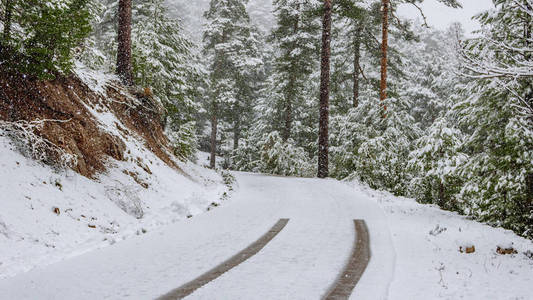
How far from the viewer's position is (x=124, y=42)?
11.7 m

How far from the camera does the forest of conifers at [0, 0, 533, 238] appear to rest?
7.29 metres

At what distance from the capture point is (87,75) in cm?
1082

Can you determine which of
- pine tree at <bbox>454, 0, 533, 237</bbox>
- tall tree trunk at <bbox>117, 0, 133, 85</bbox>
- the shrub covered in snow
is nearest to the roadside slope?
tall tree trunk at <bbox>117, 0, 133, 85</bbox>

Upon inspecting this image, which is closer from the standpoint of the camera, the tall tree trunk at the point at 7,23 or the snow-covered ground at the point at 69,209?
the snow-covered ground at the point at 69,209

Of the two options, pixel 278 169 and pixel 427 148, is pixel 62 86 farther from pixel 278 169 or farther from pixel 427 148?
pixel 278 169

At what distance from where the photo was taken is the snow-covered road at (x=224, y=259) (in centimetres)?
415

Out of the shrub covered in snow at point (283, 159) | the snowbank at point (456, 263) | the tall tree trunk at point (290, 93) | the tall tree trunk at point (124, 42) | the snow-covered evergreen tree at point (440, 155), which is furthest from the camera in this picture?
the tall tree trunk at point (290, 93)

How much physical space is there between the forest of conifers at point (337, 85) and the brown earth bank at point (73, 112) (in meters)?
0.41

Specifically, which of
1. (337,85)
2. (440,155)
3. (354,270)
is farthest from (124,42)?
(337,85)

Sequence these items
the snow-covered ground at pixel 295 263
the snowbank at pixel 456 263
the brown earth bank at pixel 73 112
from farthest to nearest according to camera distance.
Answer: the brown earth bank at pixel 73 112
the snowbank at pixel 456 263
the snow-covered ground at pixel 295 263

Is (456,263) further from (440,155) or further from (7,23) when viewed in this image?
(7,23)

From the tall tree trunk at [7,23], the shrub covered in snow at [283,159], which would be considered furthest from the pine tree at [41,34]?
the shrub covered in snow at [283,159]

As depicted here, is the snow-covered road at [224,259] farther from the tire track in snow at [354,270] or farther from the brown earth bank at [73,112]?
the brown earth bank at [73,112]

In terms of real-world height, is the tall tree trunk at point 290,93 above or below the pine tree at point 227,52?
below
